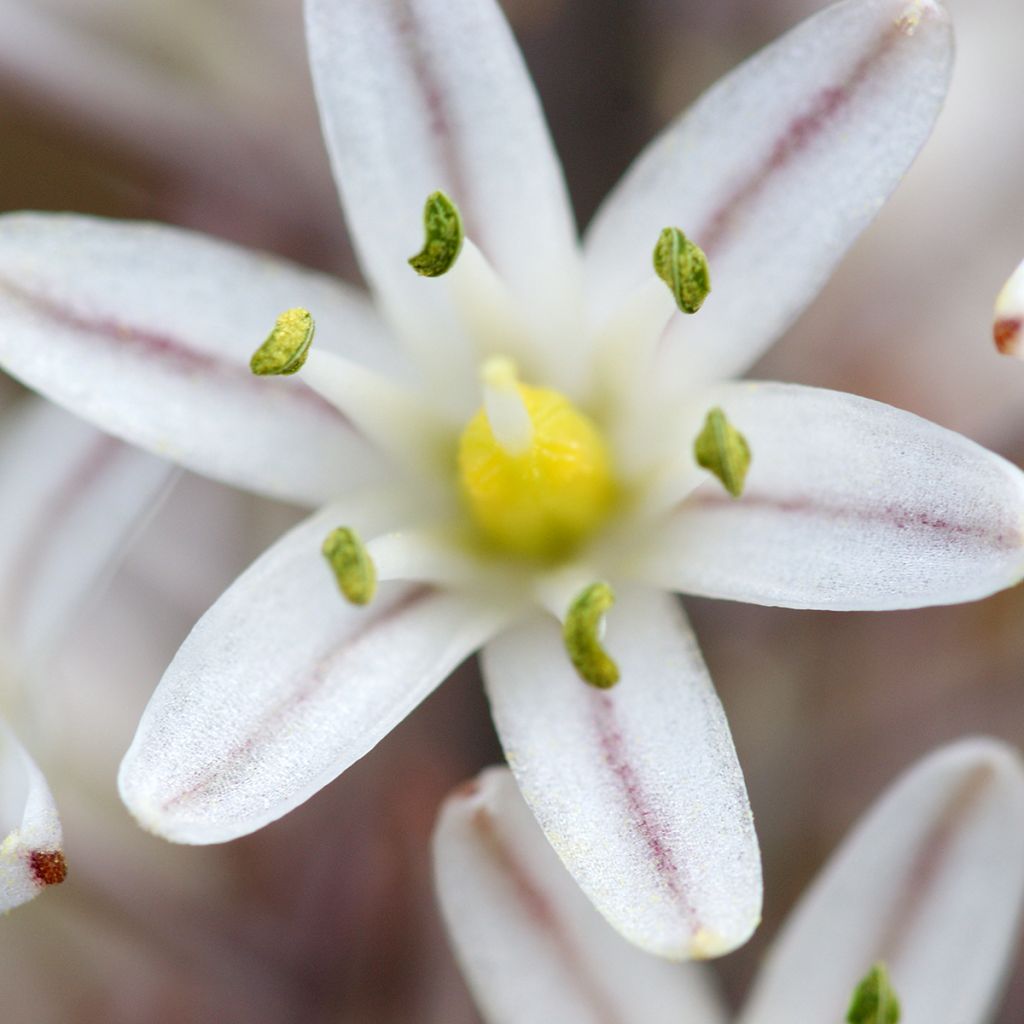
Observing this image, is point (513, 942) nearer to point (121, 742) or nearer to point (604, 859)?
point (604, 859)

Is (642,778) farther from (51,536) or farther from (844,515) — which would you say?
(51,536)

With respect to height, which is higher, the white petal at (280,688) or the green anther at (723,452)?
the green anther at (723,452)

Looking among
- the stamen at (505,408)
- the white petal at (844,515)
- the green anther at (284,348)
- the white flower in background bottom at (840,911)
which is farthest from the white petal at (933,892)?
the green anther at (284,348)

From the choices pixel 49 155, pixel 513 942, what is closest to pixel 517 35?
pixel 49 155

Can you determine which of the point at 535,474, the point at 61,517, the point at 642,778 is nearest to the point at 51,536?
A: the point at 61,517

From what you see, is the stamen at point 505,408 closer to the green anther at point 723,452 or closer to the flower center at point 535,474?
the flower center at point 535,474

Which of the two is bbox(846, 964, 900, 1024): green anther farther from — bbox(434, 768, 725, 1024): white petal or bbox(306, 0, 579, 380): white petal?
bbox(306, 0, 579, 380): white petal
